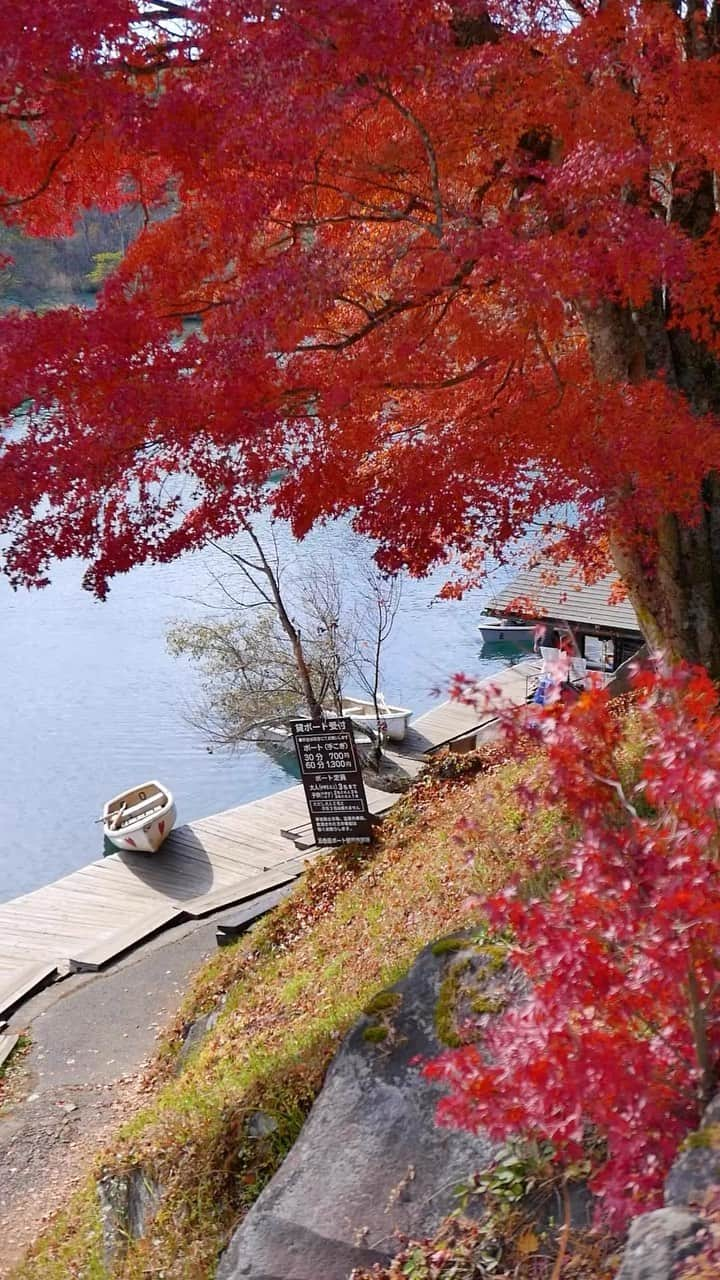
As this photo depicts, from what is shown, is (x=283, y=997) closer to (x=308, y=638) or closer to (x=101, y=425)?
(x=101, y=425)

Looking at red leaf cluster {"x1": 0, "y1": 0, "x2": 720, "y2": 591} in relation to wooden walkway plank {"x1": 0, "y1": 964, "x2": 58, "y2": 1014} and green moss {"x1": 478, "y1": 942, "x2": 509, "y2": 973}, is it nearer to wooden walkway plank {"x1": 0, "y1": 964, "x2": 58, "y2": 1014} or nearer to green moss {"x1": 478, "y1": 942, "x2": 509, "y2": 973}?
green moss {"x1": 478, "y1": 942, "x2": 509, "y2": 973}

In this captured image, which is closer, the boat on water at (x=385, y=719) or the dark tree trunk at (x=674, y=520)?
the dark tree trunk at (x=674, y=520)

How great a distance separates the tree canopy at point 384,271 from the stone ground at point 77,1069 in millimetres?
4584

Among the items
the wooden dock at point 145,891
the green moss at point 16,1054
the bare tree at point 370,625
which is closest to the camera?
the green moss at point 16,1054

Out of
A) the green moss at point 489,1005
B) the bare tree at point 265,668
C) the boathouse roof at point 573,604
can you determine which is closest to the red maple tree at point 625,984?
the green moss at point 489,1005

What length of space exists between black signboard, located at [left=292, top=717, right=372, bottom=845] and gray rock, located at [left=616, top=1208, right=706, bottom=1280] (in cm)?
833

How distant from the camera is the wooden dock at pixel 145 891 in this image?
12828 mm

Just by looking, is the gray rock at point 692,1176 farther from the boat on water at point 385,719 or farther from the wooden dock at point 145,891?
the boat on water at point 385,719

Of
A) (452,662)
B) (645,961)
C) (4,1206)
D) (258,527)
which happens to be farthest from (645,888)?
(258,527)

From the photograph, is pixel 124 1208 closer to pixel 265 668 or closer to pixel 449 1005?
pixel 449 1005

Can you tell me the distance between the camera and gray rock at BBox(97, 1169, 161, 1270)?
17.9 feet

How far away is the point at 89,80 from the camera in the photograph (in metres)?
6.12

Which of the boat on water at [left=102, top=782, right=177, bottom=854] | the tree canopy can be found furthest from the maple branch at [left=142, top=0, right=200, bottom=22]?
the boat on water at [left=102, top=782, right=177, bottom=854]

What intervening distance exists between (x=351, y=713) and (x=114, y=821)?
31.1ft
